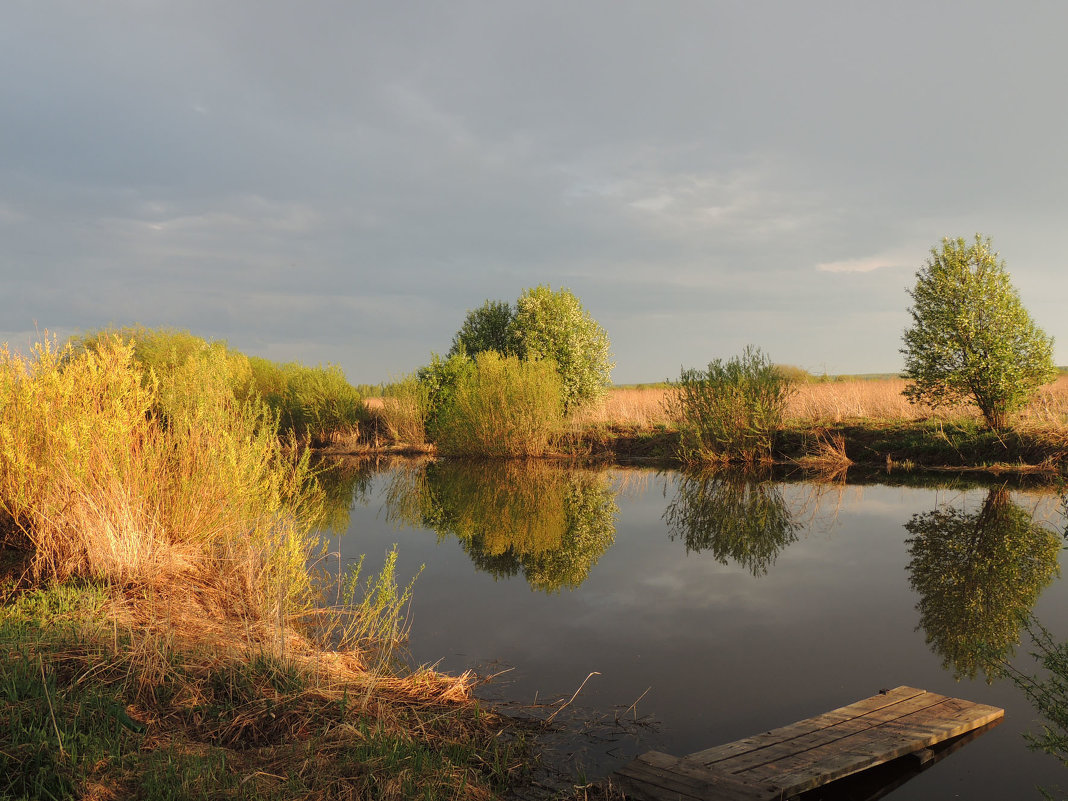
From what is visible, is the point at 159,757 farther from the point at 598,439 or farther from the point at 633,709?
the point at 598,439

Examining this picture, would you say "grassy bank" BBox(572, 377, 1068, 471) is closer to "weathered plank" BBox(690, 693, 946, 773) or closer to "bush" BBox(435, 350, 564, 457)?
"bush" BBox(435, 350, 564, 457)

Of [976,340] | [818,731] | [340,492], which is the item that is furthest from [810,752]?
[976,340]

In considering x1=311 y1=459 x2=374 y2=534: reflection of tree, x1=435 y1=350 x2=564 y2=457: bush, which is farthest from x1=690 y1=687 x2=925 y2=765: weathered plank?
x1=435 y1=350 x2=564 y2=457: bush

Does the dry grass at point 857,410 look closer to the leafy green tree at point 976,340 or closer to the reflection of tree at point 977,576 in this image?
the leafy green tree at point 976,340

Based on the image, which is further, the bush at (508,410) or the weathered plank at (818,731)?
the bush at (508,410)

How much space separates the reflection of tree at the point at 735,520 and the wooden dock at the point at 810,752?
12.6ft

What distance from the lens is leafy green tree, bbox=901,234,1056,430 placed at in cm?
1588

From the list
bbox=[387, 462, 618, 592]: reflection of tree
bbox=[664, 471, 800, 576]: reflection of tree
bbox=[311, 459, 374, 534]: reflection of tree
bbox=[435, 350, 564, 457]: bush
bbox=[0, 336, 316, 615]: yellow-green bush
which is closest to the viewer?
bbox=[0, 336, 316, 615]: yellow-green bush

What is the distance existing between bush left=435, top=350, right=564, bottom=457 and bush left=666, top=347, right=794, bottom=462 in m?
4.08

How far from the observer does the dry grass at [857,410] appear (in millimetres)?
16594

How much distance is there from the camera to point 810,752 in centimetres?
369

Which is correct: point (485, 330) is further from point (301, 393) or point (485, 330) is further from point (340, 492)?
point (340, 492)

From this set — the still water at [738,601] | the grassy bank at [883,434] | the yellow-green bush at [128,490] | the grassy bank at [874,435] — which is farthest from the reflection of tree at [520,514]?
the grassy bank at [883,434]

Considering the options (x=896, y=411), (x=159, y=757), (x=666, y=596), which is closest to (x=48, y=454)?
(x=159, y=757)
